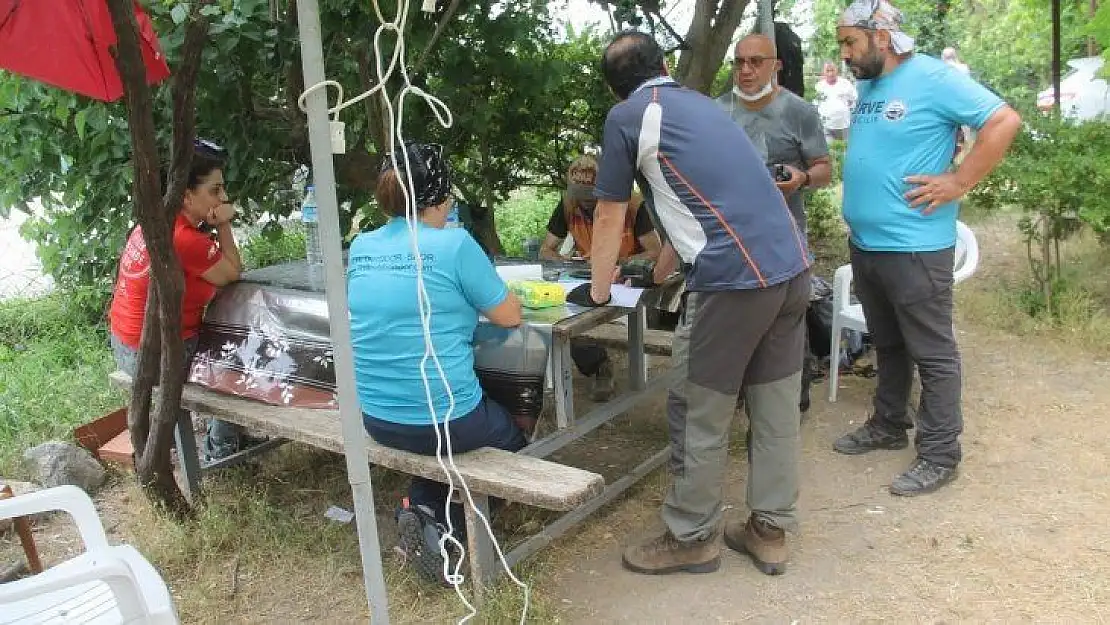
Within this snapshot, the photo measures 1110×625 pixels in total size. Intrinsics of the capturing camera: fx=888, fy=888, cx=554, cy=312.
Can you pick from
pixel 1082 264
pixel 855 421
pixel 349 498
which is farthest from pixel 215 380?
pixel 1082 264

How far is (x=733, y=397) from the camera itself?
2641 millimetres

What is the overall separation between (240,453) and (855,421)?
8.84 ft

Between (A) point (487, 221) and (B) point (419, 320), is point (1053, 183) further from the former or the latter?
(B) point (419, 320)

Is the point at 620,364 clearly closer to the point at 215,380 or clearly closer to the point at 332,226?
the point at 215,380

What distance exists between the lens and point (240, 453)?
3.71 m

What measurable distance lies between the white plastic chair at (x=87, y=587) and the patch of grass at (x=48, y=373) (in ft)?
6.50

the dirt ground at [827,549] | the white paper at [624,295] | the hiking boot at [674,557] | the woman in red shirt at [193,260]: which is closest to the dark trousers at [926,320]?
the dirt ground at [827,549]

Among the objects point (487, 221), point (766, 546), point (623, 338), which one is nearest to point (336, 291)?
point (766, 546)

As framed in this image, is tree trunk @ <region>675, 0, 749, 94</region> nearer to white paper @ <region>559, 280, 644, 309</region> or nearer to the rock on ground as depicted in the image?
white paper @ <region>559, 280, 644, 309</region>

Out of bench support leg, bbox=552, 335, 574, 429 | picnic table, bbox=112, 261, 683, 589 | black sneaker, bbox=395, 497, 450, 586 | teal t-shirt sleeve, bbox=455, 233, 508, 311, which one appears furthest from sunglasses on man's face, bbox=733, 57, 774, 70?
black sneaker, bbox=395, 497, 450, 586

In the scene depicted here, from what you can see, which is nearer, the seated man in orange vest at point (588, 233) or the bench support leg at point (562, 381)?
the bench support leg at point (562, 381)

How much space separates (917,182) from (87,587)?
2.86 meters

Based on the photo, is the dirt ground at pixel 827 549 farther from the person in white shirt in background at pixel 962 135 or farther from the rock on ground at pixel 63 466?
the person in white shirt in background at pixel 962 135

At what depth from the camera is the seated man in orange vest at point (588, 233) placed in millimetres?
Answer: 4406
